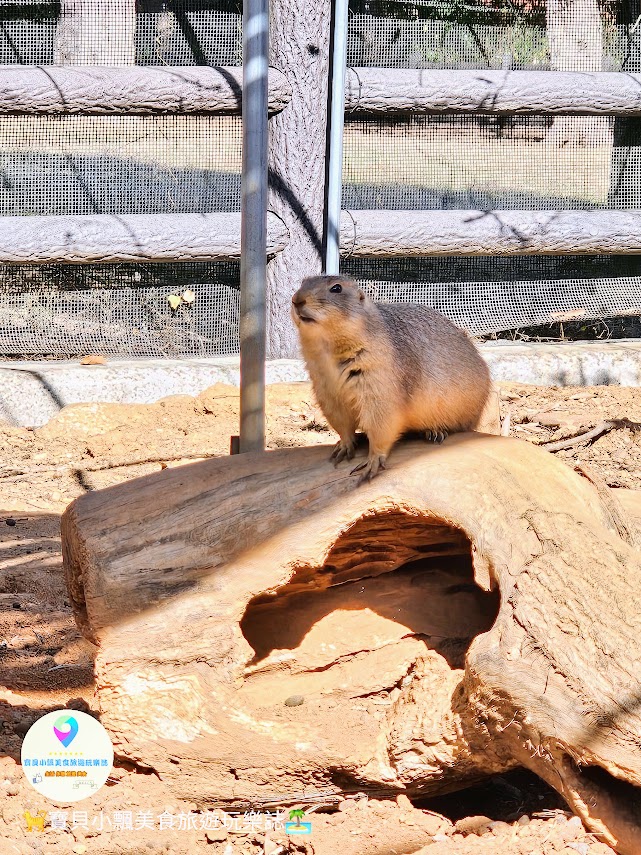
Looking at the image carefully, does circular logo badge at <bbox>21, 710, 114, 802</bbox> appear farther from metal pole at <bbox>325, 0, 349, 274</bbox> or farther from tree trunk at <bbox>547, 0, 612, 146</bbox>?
tree trunk at <bbox>547, 0, 612, 146</bbox>

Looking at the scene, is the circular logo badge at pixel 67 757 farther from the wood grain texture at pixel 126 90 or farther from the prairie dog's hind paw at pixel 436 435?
the wood grain texture at pixel 126 90

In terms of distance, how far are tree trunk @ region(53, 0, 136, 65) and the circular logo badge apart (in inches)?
178

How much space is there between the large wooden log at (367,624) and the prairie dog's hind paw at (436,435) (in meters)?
0.30

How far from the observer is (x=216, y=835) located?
2.63 m

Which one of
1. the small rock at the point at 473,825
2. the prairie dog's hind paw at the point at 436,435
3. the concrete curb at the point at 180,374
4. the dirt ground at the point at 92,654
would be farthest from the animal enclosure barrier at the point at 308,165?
the small rock at the point at 473,825

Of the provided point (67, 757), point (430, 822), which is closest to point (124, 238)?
point (67, 757)

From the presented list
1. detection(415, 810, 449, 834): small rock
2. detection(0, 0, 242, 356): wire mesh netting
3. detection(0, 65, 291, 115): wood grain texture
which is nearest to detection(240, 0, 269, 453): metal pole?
detection(415, 810, 449, 834): small rock

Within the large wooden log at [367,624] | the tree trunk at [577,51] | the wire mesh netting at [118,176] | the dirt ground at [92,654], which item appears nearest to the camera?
the large wooden log at [367,624]

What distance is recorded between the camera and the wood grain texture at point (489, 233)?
634 cm

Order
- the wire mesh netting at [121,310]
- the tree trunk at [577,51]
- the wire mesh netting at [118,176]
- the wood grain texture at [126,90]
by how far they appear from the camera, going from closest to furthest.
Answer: the wood grain texture at [126,90] → the wire mesh netting at [118,176] → the wire mesh netting at [121,310] → the tree trunk at [577,51]

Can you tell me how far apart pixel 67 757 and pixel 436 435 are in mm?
1628

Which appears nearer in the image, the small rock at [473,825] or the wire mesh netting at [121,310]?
the small rock at [473,825]

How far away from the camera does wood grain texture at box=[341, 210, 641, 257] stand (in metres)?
6.34

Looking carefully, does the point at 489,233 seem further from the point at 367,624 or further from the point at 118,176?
the point at 367,624
